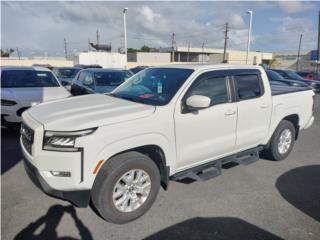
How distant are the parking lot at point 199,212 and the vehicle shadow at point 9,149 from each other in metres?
0.13

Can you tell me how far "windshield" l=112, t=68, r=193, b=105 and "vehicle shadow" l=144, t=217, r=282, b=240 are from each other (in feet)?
4.96

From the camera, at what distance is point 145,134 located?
301cm

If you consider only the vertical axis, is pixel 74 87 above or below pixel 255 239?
above

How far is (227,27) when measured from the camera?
165 ft

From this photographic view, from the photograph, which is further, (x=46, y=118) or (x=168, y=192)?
(x=168, y=192)

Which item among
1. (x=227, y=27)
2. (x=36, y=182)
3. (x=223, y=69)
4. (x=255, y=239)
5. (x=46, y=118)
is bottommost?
(x=255, y=239)

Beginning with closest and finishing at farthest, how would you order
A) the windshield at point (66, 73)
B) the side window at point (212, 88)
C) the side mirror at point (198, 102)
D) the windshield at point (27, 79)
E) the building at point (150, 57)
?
1. the side mirror at point (198, 102)
2. the side window at point (212, 88)
3. the windshield at point (27, 79)
4. the windshield at point (66, 73)
5. the building at point (150, 57)

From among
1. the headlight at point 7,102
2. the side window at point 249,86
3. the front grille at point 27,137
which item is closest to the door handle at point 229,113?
the side window at point 249,86

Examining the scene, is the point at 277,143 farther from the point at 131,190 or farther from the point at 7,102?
the point at 7,102

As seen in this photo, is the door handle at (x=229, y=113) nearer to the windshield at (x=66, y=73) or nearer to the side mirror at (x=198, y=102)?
the side mirror at (x=198, y=102)

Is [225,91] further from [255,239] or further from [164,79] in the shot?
[255,239]

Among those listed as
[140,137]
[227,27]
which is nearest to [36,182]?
[140,137]

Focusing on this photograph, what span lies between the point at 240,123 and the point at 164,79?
54.5 inches

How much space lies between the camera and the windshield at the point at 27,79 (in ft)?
22.9
